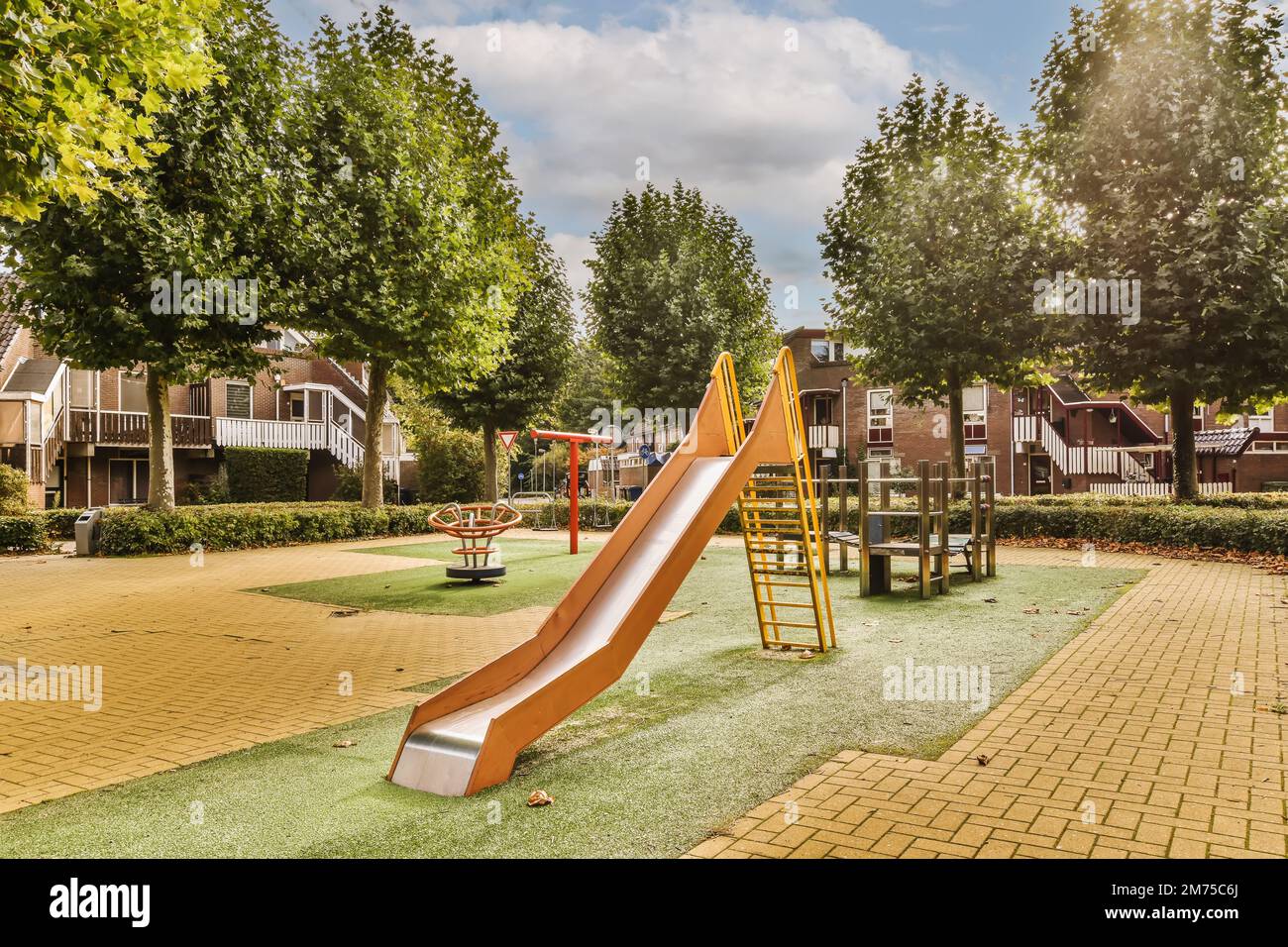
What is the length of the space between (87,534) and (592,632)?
1683cm

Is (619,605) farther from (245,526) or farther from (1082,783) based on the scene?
(245,526)

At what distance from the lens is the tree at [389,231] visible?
774 inches

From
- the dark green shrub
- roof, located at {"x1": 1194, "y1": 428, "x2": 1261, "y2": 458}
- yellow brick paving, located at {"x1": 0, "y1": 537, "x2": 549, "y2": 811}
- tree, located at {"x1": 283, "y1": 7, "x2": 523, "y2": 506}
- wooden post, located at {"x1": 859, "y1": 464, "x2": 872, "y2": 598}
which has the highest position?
tree, located at {"x1": 283, "y1": 7, "x2": 523, "y2": 506}

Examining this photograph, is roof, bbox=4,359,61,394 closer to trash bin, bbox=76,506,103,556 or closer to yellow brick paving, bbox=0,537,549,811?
trash bin, bbox=76,506,103,556

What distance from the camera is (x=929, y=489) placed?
11.1 metres

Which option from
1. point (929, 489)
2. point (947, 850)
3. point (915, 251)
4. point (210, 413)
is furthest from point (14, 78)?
point (210, 413)

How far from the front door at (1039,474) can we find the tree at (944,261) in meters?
19.7

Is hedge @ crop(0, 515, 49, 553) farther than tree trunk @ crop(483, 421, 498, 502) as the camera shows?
No

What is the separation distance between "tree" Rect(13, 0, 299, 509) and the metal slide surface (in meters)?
13.0

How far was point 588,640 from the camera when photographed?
5.47 m

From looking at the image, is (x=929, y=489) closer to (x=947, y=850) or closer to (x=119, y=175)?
(x=947, y=850)

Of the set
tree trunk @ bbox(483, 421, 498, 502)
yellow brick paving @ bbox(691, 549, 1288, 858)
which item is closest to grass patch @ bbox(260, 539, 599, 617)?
yellow brick paving @ bbox(691, 549, 1288, 858)

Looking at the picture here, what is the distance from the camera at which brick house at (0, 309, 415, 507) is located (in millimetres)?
26797

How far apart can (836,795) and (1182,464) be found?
19525 mm
